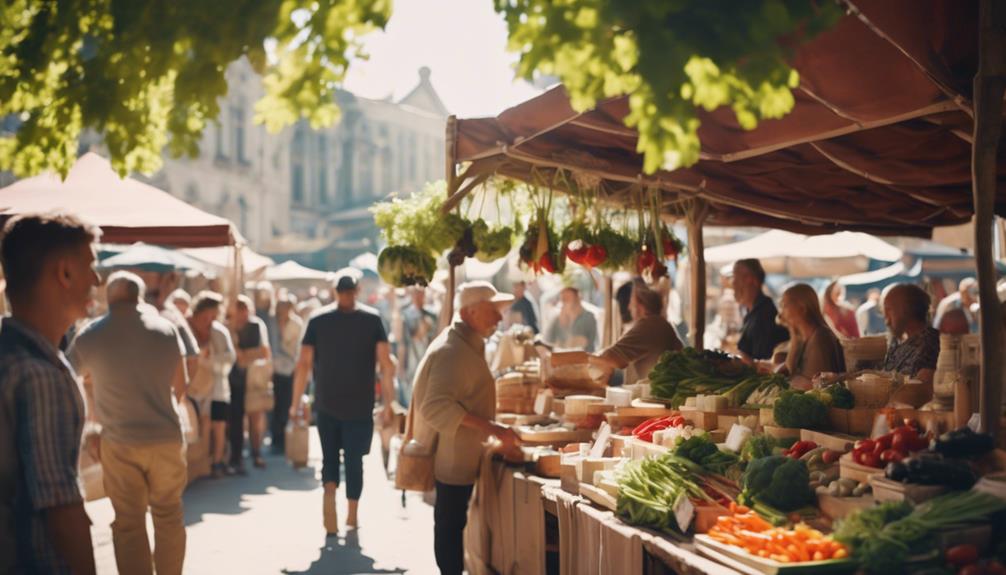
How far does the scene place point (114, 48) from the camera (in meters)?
3.53

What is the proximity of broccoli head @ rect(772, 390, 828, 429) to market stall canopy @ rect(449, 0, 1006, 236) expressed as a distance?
1.42m

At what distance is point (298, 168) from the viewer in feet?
166

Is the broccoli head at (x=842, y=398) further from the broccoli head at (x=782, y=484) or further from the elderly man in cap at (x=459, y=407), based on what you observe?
the elderly man in cap at (x=459, y=407)

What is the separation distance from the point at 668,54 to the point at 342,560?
6.17 meters

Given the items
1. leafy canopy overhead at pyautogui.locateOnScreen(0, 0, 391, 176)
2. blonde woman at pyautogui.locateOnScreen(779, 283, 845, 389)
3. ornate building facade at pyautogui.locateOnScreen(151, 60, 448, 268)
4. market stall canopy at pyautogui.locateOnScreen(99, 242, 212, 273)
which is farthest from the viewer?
ornate building facade at pyautogui.locateOnScreen(151, 60, 448, 268)

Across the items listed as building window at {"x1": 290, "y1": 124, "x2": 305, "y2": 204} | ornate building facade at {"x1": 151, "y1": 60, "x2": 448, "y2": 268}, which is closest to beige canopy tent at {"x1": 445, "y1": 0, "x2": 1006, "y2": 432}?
ornate building facade at {"x1": 151, "y1": 60, "x2": 448, "y2": 268}

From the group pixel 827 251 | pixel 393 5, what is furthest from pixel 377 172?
pixel 393 5

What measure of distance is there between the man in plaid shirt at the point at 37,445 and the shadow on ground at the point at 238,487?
6.69 meters

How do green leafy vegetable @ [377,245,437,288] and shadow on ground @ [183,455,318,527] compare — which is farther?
shadow on ground @ [183,455,318,527]

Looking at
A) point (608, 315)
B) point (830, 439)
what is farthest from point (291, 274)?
point (830, 439)

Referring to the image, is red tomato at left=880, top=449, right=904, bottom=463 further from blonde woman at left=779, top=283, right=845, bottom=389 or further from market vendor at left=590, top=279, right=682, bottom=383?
market vendor at left=590, top=279, right=682, bottom=383

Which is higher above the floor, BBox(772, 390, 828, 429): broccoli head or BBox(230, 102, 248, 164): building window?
BBox(230, 102, 248, 164): building window

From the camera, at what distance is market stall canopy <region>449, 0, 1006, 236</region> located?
448 centimetres

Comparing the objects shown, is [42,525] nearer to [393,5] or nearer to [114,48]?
[114,48]
